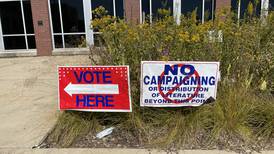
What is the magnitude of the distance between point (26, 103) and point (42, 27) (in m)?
6.66

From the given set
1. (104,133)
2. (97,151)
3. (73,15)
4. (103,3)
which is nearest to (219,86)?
(104,133)

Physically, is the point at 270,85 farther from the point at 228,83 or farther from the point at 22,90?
the point at 22,90

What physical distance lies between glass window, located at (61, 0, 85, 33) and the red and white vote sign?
26.4 ft

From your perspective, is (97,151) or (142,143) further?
(142,143)

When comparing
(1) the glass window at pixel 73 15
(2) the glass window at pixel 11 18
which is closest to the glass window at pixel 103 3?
(1) the glass window at pixel 73 15

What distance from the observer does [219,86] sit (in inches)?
161

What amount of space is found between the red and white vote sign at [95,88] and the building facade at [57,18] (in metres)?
7.41

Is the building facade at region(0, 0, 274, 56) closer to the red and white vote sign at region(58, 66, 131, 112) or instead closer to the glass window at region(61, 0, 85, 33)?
the glass window at region(61, 0, 85, 33)

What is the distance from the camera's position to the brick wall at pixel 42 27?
36.1 feet

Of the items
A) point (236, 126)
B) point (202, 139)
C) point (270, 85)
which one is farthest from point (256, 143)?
point (270, 85)

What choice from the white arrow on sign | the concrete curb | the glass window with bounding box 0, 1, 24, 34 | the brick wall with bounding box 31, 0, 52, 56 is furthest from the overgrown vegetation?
the glass window with bounding box 0, 1, 24, 34

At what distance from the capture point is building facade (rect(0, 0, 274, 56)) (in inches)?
436

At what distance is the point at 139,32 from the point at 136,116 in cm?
147

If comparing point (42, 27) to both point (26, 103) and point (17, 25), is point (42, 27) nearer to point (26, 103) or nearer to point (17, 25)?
point (17, 25)
